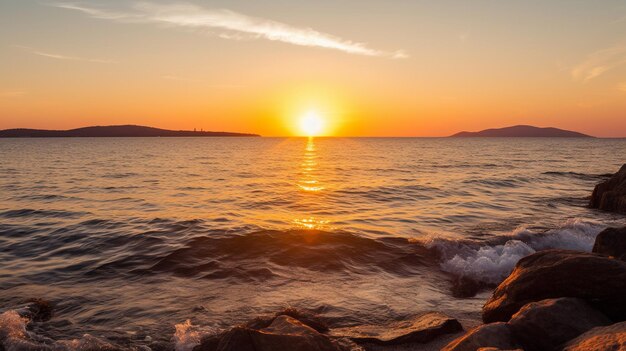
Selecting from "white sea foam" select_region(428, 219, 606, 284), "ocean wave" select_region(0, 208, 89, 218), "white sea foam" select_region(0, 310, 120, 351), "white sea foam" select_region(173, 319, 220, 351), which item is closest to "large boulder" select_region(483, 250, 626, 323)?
"white sea foam" select_region(428, 219, 606, 284)

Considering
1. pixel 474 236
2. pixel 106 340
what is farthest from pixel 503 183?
pixel 106 340

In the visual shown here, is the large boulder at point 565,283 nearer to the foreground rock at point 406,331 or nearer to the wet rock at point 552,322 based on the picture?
the wet rock at point 552,322

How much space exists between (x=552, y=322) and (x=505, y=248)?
26.6ft

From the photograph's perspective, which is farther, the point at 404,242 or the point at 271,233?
the point at 271,233

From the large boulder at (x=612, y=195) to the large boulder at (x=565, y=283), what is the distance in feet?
56.6

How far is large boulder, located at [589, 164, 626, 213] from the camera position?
21.0 m

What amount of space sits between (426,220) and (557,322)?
13.6m

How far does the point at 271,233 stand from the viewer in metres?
16.3

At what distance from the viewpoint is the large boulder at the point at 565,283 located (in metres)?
6.39

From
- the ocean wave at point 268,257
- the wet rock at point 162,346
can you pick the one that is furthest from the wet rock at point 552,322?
the ocean wave at point 268,257

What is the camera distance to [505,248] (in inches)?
526

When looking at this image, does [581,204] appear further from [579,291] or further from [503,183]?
[579,291]

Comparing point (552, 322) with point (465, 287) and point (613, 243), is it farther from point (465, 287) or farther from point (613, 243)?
point (465, 287)

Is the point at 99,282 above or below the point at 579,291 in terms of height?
below
